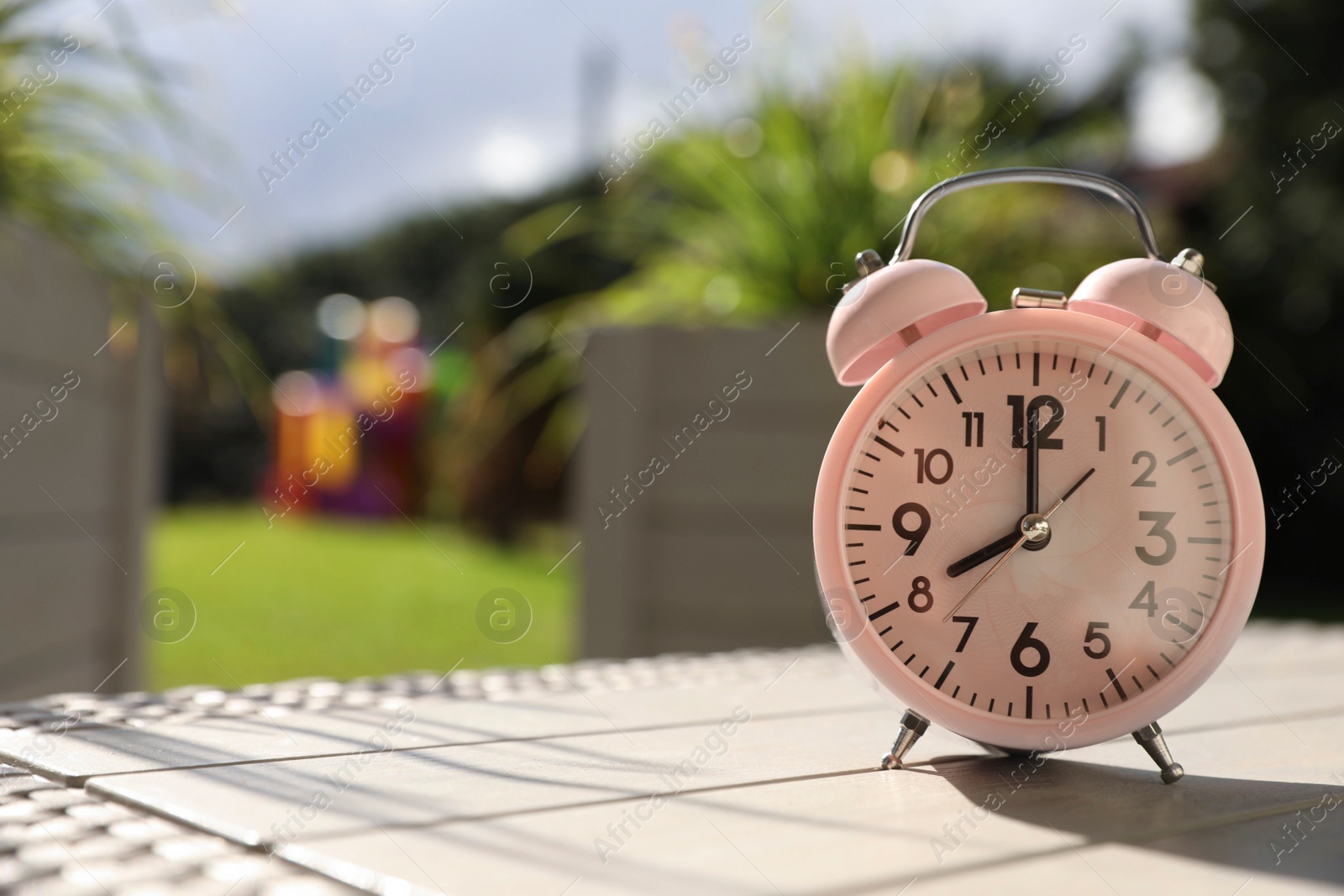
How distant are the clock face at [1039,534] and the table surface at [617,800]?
83 millimetres

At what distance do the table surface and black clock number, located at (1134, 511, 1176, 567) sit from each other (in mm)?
164

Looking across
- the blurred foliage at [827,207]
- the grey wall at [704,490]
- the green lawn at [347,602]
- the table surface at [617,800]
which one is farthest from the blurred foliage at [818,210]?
the table surface at [617,800]

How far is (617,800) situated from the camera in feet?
2.35

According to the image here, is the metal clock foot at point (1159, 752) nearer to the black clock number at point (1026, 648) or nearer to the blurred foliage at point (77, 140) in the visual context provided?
the black clock number at point (1026, 648)

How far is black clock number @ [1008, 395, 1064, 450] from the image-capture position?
0.87 m

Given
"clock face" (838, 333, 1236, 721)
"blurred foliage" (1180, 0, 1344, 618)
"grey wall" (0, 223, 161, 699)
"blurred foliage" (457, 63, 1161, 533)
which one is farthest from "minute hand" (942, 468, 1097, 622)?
"blurred foliage" (1180, 0, 1344, 618)

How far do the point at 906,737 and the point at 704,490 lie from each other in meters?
1.88

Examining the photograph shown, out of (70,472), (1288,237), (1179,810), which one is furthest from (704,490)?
(1288,237)

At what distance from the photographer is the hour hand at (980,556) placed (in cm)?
85

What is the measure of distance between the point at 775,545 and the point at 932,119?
140 centimetres

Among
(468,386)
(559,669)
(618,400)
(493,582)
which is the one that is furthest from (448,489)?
(559,669)

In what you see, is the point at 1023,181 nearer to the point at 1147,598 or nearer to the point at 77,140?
the point at 1147,598

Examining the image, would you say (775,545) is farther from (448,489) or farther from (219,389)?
(448,489)

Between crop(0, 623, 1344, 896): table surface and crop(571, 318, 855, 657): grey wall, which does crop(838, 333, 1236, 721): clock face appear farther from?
crop(571, 318, 855, 657): grey wall
